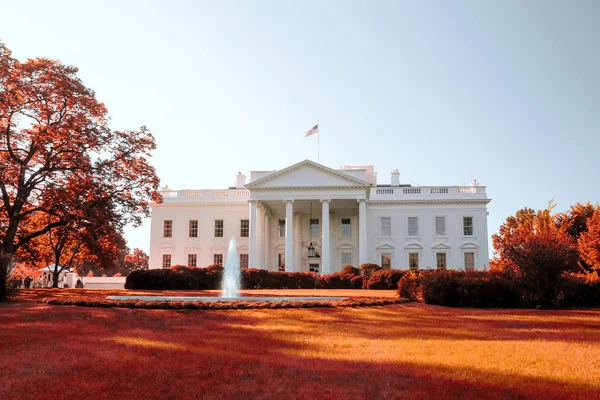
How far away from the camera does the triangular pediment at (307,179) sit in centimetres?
4581

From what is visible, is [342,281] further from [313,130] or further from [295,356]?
[295,356]

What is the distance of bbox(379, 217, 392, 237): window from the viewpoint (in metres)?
50.1

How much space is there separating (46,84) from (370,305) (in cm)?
1858

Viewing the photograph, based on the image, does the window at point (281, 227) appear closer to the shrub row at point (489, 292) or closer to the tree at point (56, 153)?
the tree at point (56, 153)

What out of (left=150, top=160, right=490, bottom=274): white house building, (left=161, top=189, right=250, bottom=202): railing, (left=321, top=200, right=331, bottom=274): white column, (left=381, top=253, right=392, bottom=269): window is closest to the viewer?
(left=321, top=200, right=331, bottom=274): white column

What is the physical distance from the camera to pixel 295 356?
30.6 ft

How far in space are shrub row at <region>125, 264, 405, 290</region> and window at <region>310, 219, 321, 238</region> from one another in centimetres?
1153

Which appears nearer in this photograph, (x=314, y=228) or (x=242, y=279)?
(x=242, y=279)

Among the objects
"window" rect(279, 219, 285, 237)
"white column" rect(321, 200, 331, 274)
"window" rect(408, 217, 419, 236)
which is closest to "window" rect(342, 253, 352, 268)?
"white column" rect(321, 200, 331, 274)

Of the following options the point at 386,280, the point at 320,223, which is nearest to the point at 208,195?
the point at 320,223

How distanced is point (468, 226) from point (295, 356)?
43.1 metres

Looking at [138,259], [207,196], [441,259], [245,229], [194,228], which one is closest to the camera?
Result: [441,259]

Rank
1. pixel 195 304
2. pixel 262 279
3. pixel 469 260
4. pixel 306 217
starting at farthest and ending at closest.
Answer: pixel 306 217
pixel 469 260
pixel 262 279
pixel 195 304

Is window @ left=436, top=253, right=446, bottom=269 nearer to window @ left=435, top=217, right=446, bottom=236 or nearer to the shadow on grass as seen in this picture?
window @ left=435, top=217, right=446, bottom=236
